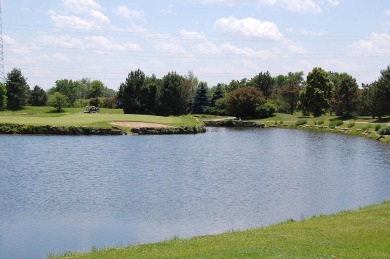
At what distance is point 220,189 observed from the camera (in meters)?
30.1

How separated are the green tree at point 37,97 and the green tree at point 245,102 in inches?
1739

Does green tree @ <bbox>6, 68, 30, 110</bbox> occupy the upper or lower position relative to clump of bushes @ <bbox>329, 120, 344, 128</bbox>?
upper

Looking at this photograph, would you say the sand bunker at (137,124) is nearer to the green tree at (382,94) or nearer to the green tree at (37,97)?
the green tree at (382,94)

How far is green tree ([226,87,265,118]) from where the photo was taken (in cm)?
10262

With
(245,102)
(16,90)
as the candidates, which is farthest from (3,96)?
(245,102)

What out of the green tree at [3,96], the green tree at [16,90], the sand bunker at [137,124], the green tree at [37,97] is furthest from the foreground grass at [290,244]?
the green tree at [37,97]

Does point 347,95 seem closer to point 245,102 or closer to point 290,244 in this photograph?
point 245,102

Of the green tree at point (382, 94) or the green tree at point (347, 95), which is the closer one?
the green tree at point (382, 94)

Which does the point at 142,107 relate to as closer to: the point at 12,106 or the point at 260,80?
the point at 12,106

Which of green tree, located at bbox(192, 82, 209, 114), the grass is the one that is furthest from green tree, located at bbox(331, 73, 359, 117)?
green tree, located at bbox(192, 82, 209, 114)

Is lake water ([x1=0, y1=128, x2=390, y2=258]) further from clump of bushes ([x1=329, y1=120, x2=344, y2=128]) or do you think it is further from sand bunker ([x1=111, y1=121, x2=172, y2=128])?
clump of bushes ([x1=329, y1=120, x2=344, y2=128])

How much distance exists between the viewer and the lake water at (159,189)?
21.1 meters

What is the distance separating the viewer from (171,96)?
99250mm

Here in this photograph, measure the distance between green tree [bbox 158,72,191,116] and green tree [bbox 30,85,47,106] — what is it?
33.5m
